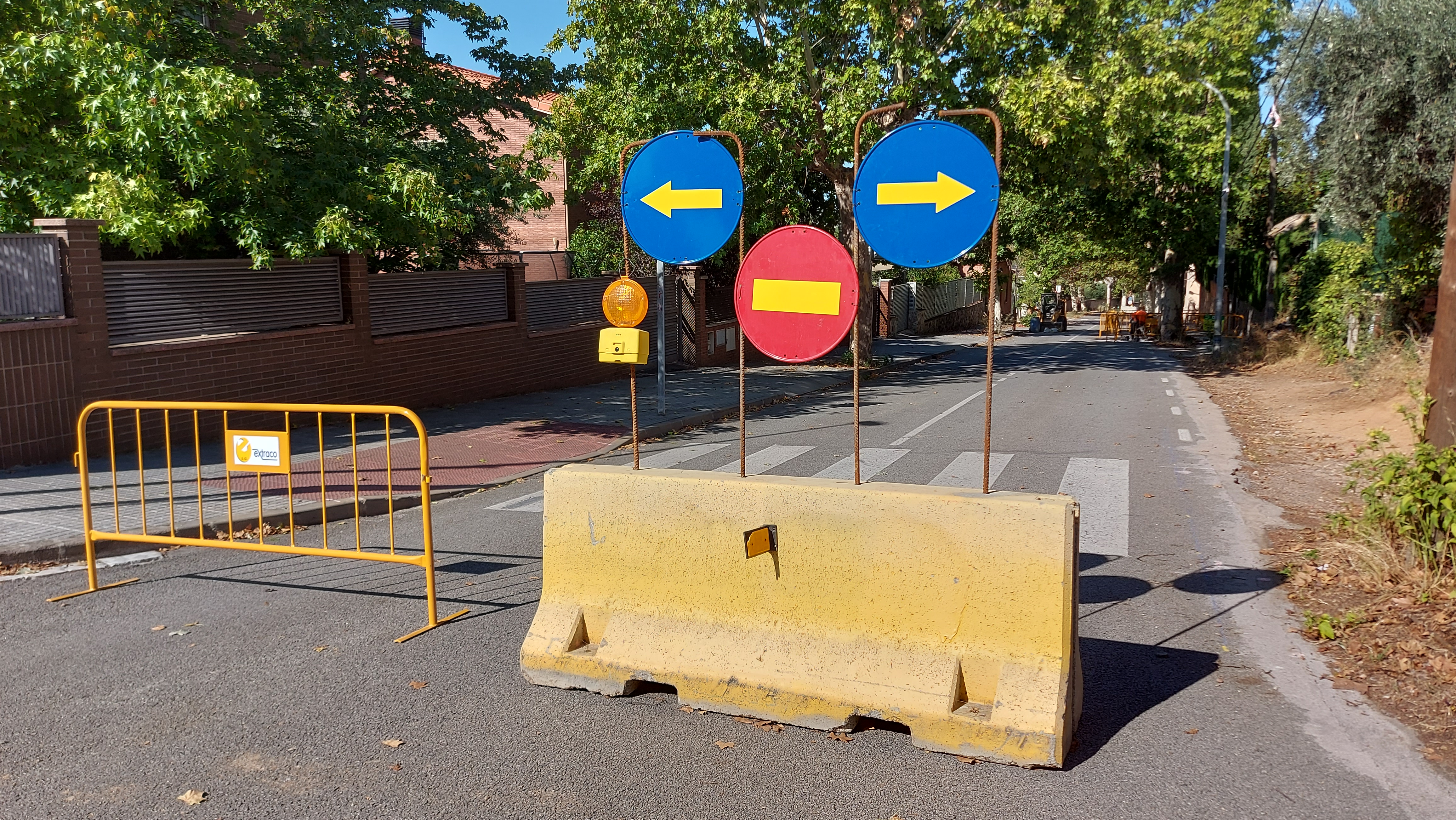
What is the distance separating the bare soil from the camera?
465 cm

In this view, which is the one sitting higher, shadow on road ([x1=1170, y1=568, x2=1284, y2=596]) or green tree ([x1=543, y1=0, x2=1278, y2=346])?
green tree ([x1=543, y1=0, x2=1278, y2=346])

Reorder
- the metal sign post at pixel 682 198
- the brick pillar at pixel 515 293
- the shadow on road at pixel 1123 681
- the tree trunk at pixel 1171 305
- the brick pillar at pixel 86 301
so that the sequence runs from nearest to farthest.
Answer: the shadow on road at pixel 1123 681 → the metal sign post at pixel 682 198 → the brick pillar at pixel 86 301 → the brick pillar at pixel 515 293 → the tree trunk at pixel 1171 305

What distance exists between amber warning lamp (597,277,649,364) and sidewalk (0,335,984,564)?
198 centimetres

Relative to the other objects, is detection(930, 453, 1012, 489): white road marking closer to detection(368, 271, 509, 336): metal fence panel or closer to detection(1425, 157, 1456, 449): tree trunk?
detection(1425, 157, 1456, 449): tree trunk

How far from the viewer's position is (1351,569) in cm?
627

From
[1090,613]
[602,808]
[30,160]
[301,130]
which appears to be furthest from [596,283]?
[602,808]

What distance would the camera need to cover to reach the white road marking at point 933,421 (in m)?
12.7

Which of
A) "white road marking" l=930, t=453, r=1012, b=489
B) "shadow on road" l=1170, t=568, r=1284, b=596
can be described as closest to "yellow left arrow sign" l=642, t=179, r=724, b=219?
"shadow on road" l=1170, t=568, r=1284, b=596

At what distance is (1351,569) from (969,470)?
4.42 meters

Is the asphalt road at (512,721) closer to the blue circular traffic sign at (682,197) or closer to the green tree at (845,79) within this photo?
the blue circular traffic sign at (682,197)

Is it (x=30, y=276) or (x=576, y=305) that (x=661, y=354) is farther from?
(x=30, y=276)

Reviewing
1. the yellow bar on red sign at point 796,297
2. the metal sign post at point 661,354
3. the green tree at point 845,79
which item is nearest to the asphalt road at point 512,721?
the yellow bar on red sign at point 796,297

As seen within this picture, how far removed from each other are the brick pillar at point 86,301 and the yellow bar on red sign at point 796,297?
8.96m

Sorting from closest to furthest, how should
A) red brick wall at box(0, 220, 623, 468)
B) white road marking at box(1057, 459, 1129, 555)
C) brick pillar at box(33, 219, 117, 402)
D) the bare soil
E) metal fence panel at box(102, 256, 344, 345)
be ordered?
1. the bare soil
2. white road marking at box(1057, 459, 1129, 555)
3. red brick wall at box(0, 220, 623, 468)
4. brick pillar at box(33, 219, 117, 402)
5. metal fence panel at box(102, 256, 344, 345)
